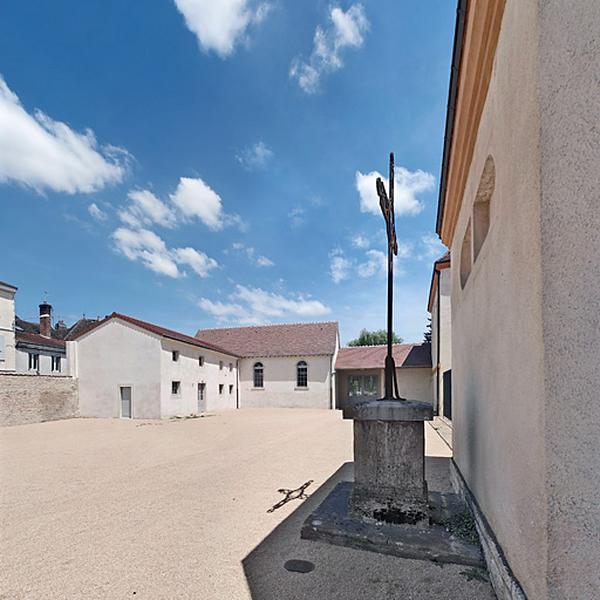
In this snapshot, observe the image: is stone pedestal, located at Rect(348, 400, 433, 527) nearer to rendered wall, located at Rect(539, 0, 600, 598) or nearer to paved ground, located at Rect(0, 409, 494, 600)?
paved ground, located at Rect(0, 409, 494, 600)

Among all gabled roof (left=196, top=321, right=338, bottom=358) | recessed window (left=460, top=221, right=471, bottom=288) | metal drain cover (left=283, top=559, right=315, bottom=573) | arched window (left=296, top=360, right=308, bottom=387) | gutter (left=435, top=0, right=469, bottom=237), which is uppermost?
gutter (left=435, top=0, right=469, bottom=237)

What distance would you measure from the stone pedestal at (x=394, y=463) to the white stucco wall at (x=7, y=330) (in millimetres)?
25856

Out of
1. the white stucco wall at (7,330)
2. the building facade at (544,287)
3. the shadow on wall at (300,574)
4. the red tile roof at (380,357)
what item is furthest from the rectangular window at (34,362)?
the building facade at (544,287)

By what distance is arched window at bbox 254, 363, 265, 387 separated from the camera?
87.4ft

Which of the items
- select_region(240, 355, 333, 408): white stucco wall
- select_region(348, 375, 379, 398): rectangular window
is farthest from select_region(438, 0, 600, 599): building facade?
select_region(348, 375, 379, 398): rectangular window

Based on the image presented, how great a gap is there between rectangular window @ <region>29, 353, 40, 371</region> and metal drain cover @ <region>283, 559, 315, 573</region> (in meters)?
28.8

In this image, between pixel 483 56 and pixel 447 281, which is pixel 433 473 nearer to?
pixel 483 56

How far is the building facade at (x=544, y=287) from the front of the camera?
1.55 metres

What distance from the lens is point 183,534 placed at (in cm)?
397

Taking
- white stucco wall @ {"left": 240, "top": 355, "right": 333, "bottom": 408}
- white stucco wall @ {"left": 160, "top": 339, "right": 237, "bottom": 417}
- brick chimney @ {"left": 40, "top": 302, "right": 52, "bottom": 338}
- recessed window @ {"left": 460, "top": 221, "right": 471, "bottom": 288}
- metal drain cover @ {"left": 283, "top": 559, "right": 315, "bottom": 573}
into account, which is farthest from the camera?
brick chimney @ {"left": 40, "top": 302, "right": 52, "bottom": 338}

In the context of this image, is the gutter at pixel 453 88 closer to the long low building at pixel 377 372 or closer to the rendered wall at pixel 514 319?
the rendered wall at pixel 514 319

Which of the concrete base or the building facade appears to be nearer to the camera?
the building facade

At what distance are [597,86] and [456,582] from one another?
3232mm

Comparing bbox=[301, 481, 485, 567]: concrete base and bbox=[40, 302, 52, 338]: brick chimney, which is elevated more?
bbox=[40, 302, 52, 338]: brick chimney
